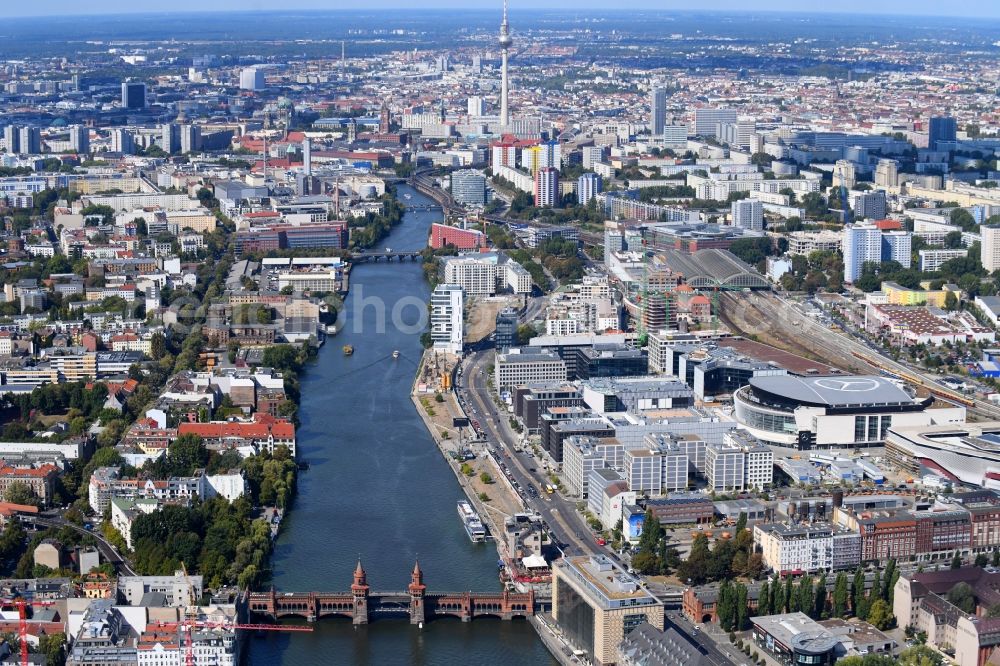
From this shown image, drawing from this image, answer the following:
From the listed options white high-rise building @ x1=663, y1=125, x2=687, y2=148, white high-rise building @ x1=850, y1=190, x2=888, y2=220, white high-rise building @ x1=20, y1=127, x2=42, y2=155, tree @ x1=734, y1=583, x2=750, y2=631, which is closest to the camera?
tree @ x1=734, y1=583, x2=750, y2=631

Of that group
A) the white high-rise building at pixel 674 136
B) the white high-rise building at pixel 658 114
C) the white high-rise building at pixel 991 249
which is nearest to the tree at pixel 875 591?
the white high-rise building at pixel 991 249

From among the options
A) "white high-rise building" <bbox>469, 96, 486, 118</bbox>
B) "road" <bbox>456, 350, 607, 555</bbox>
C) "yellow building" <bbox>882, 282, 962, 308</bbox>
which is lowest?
"road" <bbox>456, 350, 607, 555</bbox>

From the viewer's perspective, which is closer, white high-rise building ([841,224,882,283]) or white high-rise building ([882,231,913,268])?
white high-rise building ([841,224,882,283])

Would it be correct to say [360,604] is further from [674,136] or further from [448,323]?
[674,136]

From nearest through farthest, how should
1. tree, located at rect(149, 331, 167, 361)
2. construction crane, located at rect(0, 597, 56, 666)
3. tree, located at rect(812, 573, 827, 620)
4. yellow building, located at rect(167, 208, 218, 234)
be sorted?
construction crane, located at rect(0, 597, 56, 666)
tree, located at rect(812, 573, 827, 620)
tree, located at rect(149, 331, 167, 361)
yellow building, located at rect(167, 208, 218, 234)

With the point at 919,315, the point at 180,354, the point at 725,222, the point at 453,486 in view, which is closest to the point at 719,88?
the point at 725,222

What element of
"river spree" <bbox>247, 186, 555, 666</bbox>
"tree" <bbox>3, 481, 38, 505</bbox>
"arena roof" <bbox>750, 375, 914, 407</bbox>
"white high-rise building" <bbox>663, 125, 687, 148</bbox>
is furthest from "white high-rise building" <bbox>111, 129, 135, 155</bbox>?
"tree" <bbox>3, 481, 38, 505</bbox>

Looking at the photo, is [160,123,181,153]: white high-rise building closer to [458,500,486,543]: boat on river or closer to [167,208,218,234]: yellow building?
[167,208,218,234]: yellow building
